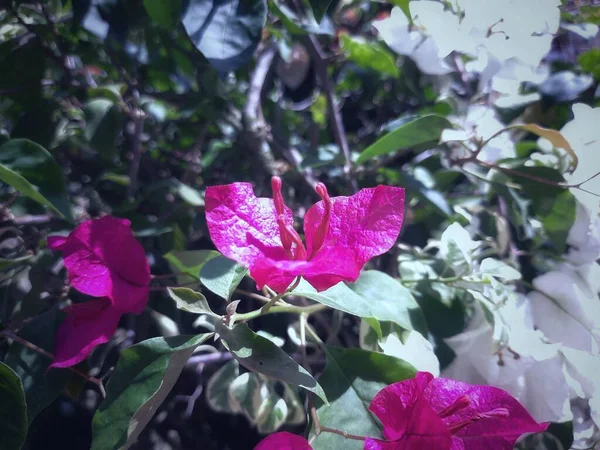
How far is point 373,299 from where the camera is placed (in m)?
0.45

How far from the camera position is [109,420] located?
14.1 inches

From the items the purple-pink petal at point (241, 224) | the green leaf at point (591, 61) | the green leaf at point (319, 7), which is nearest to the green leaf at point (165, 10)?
the green leaf at point (319, 7)

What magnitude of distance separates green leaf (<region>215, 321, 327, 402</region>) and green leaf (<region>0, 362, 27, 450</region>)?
172mm

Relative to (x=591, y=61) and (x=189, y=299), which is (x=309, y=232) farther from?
(x=591, y=61)

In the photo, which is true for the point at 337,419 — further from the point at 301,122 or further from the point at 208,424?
the point at 301,122

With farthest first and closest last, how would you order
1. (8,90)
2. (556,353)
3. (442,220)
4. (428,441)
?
(442,220) < (8,90) < (556,353) < (428,441)

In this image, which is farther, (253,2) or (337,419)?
(253,2)

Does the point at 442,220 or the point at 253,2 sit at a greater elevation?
the point at 253,2

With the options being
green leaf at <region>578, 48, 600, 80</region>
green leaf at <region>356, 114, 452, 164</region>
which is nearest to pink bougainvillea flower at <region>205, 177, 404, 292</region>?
green leaf at <region>356, 114, 452, 164</region>

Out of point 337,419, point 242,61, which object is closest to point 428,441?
point 337,419

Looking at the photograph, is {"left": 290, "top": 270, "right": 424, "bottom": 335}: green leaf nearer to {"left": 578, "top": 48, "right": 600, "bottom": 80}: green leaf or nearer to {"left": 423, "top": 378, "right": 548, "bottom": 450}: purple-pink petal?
{"left": 423, "top": 378, "right": 548, "bottom": 450}: purple-pink petal

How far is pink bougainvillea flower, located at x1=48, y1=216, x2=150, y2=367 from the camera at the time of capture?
41 cm

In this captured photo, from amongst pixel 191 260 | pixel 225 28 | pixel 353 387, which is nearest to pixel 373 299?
pixel 353 387

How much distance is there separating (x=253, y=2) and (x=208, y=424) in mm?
644
